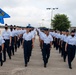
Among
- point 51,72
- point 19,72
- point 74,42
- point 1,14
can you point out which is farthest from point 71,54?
point 1,14

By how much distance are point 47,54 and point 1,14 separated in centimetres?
339

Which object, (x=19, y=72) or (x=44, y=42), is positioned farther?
(x=44, y=42)

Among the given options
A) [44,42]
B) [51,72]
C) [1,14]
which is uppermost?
[1,14]

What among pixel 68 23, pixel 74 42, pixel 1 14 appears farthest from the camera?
pixel 68 23

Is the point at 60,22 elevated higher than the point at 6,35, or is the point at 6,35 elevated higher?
the point at 6,35

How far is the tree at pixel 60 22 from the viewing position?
72062 mm

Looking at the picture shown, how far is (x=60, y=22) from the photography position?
7294cm

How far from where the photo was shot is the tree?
236 ft

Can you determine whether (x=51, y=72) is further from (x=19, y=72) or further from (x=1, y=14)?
(x=1, y=14)

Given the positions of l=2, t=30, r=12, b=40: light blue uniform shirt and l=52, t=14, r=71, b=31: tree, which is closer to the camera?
l=2, t=30, r=12, b=40: light blue uniform shirt

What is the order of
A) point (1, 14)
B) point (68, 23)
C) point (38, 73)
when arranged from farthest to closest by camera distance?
point (68, 23) → point (1, 14) → point (38, 73)

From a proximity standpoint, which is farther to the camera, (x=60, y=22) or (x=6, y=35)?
(x=60, y=22)

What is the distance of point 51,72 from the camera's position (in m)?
11.1

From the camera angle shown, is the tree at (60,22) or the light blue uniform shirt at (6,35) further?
the tree at (60,22)
